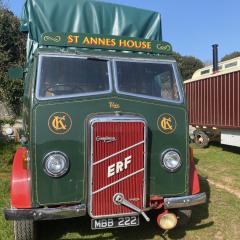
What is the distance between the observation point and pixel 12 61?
64.8 ft

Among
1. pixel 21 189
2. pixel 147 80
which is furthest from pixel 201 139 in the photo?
pixel 21 189

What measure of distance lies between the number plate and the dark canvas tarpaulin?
3.12 m

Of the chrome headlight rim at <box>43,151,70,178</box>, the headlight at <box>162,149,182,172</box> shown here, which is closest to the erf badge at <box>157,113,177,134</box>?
the headlight at <box>162,149,182,172</box>

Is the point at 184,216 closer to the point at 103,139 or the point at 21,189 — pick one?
the point at 103,139

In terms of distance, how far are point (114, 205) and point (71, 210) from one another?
505 millimetres

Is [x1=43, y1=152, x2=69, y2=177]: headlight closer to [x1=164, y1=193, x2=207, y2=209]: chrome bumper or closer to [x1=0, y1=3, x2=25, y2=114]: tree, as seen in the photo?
[x1=164, y1=193, x2=207, y2=209]: chrome bumper

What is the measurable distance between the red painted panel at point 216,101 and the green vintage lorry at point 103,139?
7794mm

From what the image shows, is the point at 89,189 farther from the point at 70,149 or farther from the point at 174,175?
the point at 174,175

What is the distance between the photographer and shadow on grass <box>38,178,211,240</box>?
18.0 ft

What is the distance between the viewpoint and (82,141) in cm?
483

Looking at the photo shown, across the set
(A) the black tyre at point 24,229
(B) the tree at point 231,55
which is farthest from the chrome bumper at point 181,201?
(B) the tree at point 231,55

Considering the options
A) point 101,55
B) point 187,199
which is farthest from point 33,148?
point 187,199

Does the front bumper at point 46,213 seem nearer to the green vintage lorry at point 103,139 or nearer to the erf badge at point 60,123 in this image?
the green vintage lorry at point 103,139

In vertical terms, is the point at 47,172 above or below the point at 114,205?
above
